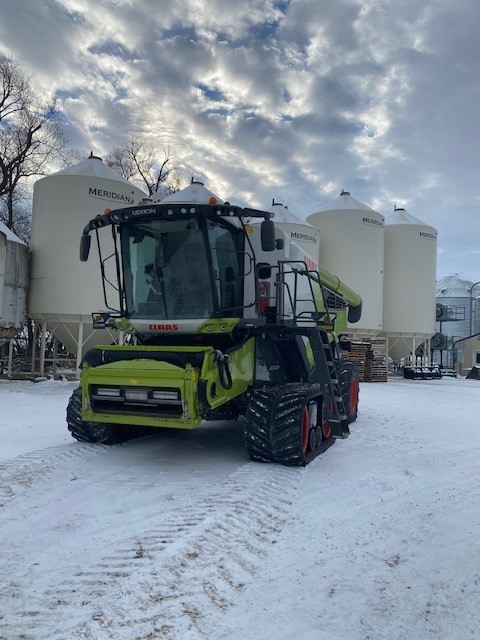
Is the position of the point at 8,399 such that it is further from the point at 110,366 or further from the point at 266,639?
the point at 266,639

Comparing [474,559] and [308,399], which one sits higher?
[308,399]

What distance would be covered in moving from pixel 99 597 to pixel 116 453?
147 inches

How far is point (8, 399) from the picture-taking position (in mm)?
12328

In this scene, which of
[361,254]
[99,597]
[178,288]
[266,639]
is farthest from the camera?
[361,254]

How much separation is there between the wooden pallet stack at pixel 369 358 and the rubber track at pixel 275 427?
14396 mm

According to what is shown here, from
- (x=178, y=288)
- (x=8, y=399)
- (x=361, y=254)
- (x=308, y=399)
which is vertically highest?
(x=361, y=254)

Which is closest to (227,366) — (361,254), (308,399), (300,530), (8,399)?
(308,399)

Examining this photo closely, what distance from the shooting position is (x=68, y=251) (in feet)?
52.8

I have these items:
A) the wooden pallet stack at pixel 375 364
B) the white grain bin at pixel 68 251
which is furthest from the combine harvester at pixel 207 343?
the wooden pallet stack at pixel 375 364

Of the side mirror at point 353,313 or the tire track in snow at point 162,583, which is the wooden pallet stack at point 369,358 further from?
the tire track in snow at point 162,583

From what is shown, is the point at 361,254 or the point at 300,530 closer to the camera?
the point at 300,530

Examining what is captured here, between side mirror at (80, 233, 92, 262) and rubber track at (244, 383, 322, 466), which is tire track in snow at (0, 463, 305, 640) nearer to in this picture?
rubber track at (244, 383, 322, 466)

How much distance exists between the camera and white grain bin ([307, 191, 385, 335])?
22.6 metres

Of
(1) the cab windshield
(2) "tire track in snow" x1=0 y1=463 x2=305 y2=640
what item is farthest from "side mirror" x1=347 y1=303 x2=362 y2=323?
(2) "tire track in snow" x1=0 y1=463 x2=305 y2=640
